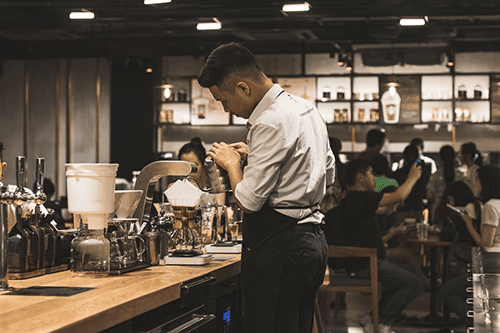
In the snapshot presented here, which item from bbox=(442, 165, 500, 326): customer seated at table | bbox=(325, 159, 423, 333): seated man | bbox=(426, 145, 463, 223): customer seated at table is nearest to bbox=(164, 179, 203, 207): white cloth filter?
bbox=(325, 159, 423, 333): seated man

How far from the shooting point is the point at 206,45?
9.43 metres

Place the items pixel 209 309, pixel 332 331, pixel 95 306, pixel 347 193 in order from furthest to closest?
pixel 332 331 → pixel 347 193 → pixel 209 309 → pixel 95 306

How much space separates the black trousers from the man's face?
45 centimetres

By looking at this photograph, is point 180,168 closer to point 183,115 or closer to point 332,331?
point 332,331

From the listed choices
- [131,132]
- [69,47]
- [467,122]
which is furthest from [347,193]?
[69,47]

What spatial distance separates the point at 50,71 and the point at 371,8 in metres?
4.94

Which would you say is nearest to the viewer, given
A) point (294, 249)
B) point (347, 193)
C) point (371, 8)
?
point (294, 249)

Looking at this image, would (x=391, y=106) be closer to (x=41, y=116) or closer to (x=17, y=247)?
(x=41, y=116)

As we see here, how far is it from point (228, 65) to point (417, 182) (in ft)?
19.3

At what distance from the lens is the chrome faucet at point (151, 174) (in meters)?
2.73

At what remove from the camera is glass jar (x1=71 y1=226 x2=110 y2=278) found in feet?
7.36

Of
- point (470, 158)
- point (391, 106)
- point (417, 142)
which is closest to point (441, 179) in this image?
point (470, 158)

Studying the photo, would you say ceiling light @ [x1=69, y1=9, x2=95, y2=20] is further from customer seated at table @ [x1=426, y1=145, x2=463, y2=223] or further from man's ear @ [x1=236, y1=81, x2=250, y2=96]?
man's ear @ [x1=236, y1=81, x2=250, y2=96]

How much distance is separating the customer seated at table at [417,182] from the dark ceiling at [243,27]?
4.76 feet
